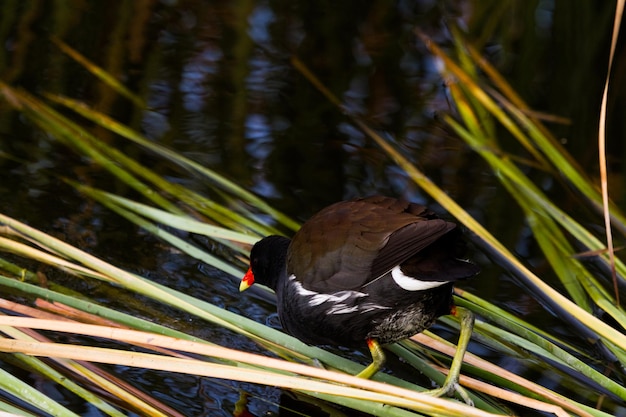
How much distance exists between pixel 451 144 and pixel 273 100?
0.89 m

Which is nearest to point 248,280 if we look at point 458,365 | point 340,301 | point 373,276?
point 340,301

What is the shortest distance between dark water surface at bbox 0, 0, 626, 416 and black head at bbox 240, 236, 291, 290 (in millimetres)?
155

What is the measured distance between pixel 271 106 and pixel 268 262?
1717 mm

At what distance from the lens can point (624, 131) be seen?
4.27 m

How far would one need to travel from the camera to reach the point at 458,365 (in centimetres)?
228

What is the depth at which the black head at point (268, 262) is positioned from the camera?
2627 millimetres

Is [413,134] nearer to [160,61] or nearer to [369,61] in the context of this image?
[369,61]

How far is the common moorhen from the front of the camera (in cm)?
216

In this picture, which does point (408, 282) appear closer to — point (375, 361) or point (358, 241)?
point (358, 241)

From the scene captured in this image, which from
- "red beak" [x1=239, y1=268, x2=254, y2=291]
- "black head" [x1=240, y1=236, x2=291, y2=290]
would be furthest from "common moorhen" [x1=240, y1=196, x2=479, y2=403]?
"red beak" [x1=239, y1=268, x2=254, y2=291]

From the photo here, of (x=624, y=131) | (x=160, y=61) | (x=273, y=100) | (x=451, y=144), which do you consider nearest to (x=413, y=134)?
(x=451, y=144)

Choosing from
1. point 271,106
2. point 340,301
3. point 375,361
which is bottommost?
point 271,106

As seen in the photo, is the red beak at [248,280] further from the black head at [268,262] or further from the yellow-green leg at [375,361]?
the yellow-green leg at [375,361]

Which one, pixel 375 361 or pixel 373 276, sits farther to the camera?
pixel 375 361
